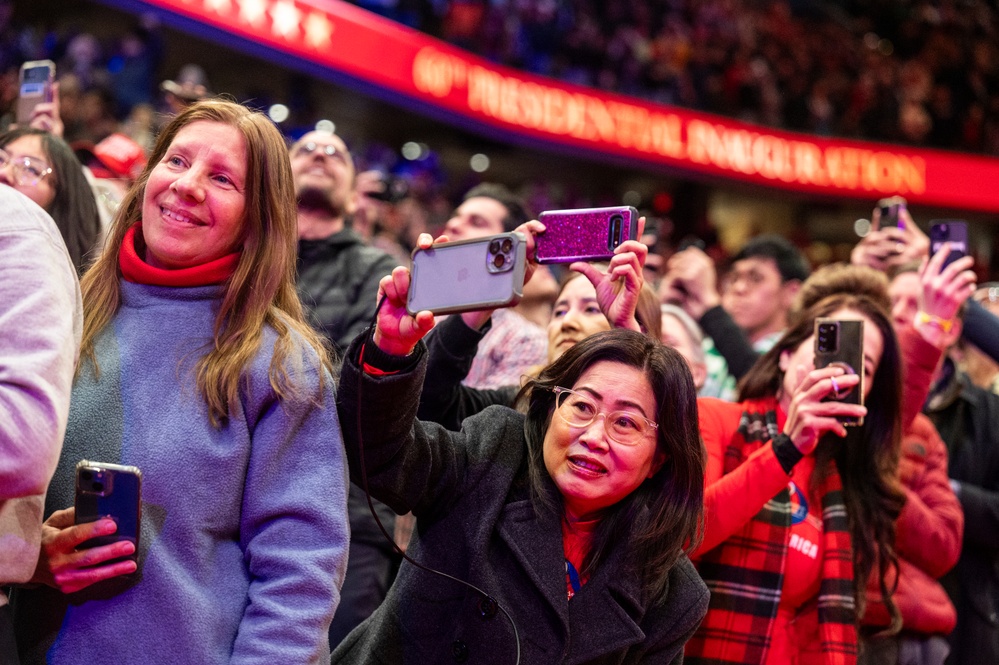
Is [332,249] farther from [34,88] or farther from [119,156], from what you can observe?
[34,88]

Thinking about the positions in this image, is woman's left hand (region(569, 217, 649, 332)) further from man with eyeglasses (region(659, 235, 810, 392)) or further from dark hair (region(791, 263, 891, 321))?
man with eyeglasses (region(659, 235, 810, 392))

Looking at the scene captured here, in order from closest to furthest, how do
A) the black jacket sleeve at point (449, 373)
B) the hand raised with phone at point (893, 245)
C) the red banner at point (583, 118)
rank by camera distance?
the black jacket sleeve at point (449, 373), the hand raised with phone at point (893, 245), the red banner at point (583, 118)

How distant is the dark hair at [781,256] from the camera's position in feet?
12.5

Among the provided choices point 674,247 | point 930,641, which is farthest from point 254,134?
point 674,247

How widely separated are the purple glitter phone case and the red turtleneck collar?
19.3 inches

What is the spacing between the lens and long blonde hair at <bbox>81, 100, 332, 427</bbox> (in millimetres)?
1456

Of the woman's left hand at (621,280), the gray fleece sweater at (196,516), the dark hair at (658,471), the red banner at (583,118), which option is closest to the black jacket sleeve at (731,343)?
the woman's left hand at (621,280)

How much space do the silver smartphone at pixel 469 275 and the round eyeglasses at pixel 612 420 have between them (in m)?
0.48

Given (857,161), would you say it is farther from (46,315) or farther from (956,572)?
(46,315)

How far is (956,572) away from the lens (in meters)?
2.92

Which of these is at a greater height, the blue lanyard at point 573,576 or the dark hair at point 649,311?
the dark hair at point 649,311

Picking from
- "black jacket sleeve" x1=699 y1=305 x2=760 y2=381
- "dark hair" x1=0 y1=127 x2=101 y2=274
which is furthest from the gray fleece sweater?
"black jacket sleeve" x1=699 y1=305 x2=760 y2=381

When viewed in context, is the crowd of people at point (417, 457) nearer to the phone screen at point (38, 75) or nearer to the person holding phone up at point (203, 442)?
the person holding phone up at point (203, 442)

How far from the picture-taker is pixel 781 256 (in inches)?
150
